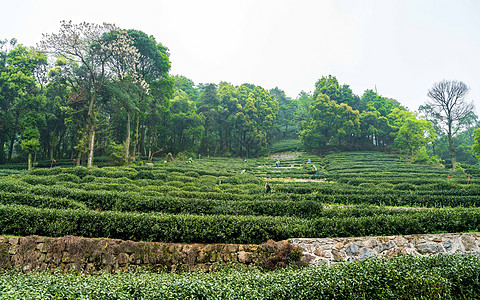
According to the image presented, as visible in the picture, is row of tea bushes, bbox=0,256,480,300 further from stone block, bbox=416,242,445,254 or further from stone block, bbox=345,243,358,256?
stone block, bbox=416,242,445,254

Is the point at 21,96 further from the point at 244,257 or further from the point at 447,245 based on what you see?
the point at 447,245

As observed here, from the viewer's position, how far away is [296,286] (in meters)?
4.26

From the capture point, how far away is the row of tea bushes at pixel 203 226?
696 centimetres

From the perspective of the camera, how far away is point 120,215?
7285 mm

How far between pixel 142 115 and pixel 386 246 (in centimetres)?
2936

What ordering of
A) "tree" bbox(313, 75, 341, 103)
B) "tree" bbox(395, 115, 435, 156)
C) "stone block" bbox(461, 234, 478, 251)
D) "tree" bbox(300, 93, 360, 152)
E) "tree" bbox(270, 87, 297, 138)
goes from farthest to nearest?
"tree" bbox(270, 87, 297, 138) < "tree" bbox(313, 75, 341, 103) < "tree" bbox(300, 93, 360, 152) < "tree" bbox(395, 115, 435, 156) < "stone block" bbox(461, 234, 478, 251)

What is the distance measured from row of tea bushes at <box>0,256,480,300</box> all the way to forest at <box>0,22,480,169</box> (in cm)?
1980

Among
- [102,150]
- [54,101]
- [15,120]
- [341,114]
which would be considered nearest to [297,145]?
[341,114]

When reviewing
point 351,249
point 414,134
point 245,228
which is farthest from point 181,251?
point 414,134

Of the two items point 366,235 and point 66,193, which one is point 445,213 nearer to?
point 366,235

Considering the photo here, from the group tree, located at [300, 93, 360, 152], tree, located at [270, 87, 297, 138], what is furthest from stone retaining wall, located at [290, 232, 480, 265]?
tree, located at [270, 87, 297, 138]

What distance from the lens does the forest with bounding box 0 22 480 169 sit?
75.7ft

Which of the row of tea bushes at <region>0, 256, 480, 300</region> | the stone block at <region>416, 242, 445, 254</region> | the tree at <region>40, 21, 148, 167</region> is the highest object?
the tree at <region>40, 21, 148, 167</region>

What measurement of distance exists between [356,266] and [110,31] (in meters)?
25.9
